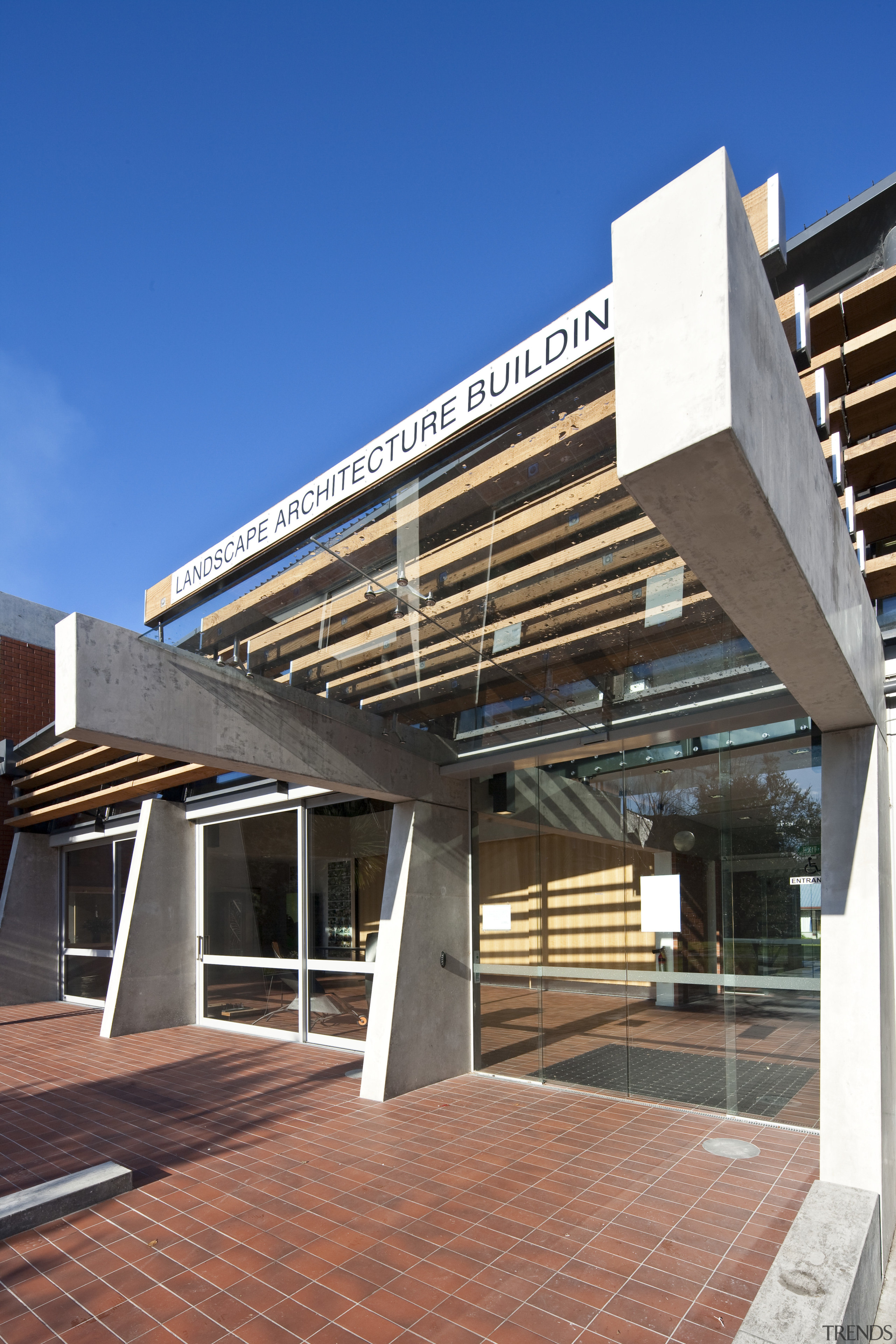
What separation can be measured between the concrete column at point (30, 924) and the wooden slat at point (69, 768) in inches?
54.4

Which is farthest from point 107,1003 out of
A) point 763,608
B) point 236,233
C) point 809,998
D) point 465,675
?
point 763,608

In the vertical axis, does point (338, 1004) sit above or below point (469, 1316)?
below

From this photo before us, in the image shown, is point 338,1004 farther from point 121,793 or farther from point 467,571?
point 467,571

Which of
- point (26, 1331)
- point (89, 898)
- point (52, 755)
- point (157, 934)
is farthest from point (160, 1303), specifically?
point (89, 898)

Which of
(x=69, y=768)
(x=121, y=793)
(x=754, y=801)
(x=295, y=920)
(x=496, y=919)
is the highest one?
(x=69, y=768)

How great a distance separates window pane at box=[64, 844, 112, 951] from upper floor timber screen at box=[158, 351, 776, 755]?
30.5 feet

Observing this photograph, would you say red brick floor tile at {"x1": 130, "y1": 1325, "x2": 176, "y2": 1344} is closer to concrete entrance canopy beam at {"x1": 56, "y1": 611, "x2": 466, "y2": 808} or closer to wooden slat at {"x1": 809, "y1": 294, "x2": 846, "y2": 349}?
concrete entrance canopy beam at {"x1": 56, "y1": 611, "x2": 466, "y2": 808}

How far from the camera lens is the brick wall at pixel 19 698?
49.0 feet

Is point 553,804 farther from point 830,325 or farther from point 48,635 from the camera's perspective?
point 48,635

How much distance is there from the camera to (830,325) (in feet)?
16.9

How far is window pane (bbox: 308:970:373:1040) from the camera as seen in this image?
29.2 feet

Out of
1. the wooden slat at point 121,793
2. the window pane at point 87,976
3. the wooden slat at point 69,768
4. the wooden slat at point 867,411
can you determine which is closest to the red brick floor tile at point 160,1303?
the wooden slat at point 121,793

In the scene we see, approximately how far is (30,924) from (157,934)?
5028 mm

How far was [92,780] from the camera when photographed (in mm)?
11586
